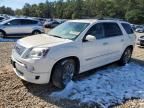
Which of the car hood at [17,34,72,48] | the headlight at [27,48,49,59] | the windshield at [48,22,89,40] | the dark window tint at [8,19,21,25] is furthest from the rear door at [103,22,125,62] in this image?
the dark window tint at [8,19,21,25]

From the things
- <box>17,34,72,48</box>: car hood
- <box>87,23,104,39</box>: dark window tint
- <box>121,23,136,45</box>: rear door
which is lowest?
<box>121,23,136,45</box>: rear door

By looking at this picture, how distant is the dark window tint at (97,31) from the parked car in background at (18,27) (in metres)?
12.1

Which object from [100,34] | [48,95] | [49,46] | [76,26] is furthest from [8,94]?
[100,34]

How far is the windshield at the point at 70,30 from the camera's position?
6.82 metres

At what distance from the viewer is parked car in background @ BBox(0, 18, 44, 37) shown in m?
18.3

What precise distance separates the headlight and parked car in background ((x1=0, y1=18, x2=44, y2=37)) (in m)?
13.1

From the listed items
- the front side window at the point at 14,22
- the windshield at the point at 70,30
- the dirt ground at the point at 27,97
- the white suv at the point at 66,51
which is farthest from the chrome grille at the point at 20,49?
the front side window at the point at 14,22

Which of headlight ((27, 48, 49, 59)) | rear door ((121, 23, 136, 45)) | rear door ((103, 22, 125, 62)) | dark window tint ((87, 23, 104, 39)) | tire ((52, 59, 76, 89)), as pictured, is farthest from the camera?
rear door ((121, 23, 136, 45))

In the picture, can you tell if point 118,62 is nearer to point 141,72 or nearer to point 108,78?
point 141,72

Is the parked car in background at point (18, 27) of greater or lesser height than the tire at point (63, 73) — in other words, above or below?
below

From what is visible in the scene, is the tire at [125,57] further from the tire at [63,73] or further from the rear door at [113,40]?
the tire at [63,73]

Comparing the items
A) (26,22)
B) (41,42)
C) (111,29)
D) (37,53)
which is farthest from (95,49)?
(26,22)

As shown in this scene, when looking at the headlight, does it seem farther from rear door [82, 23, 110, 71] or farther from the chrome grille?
rear door [82, 23, 110, 71]

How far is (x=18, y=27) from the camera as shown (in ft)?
61.5
